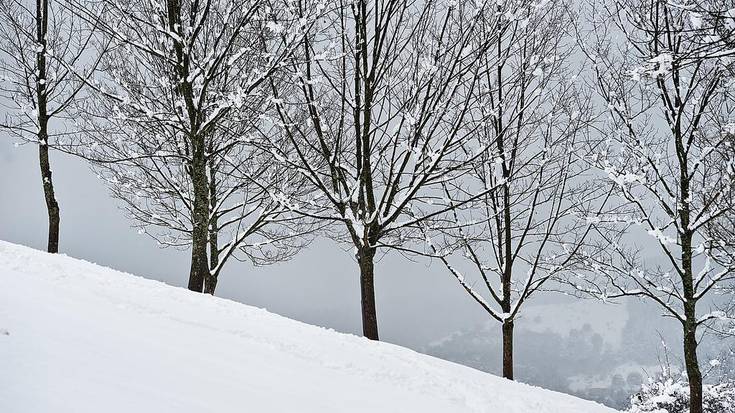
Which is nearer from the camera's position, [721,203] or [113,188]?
[721,203]

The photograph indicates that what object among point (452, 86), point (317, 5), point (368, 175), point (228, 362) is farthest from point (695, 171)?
point (228, 362)

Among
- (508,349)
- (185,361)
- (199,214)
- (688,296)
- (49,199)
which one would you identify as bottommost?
(185,361)

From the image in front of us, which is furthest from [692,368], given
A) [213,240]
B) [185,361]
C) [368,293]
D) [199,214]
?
[213,240]

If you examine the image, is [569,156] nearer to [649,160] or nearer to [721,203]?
[649,160]

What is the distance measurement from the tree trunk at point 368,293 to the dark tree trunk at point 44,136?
27.5 feet

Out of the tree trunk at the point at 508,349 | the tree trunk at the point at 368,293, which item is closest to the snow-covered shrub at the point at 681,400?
the tree trunk at the point at 508,349

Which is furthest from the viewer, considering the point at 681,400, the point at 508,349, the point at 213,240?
the point at 681,400

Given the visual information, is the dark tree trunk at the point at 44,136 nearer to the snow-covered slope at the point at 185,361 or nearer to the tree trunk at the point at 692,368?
the snow-covered slope at the point at 185,361

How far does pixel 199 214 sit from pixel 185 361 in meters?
6.75

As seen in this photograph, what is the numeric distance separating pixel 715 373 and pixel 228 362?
19165mm

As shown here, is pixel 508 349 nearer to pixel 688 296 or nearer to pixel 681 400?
pixel 688 296

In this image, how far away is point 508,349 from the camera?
1209 centimetres

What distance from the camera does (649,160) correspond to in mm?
11320

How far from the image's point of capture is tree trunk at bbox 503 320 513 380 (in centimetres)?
1191
